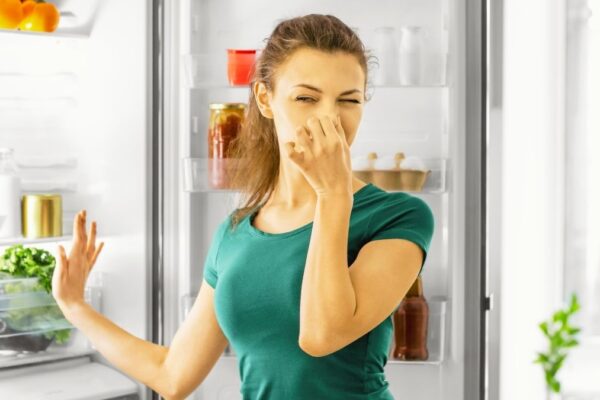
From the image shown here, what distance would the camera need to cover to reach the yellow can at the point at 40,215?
6.42 feet

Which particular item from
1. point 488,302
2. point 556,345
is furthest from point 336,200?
point 488,302

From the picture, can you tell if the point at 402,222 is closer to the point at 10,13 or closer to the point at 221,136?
the point at 221,136

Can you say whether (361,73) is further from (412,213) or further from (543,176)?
(543,176)

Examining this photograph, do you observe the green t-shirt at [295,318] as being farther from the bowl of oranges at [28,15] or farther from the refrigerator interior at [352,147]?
the bowl of oranges at [28,15]

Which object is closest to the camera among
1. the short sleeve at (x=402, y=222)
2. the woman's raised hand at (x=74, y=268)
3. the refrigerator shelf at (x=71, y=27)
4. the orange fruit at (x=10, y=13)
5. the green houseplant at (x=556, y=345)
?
the short sleeve at (x=402, y=222)

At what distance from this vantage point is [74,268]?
1.22 metres

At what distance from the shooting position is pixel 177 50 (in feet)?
6.36

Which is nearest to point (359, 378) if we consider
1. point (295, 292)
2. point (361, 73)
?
point (295, 292)

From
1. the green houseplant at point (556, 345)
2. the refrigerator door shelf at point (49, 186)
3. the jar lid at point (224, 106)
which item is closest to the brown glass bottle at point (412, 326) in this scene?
the green houseplant at point (556, 345)

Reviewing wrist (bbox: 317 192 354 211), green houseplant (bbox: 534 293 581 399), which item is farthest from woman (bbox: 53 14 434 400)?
green houseplant (bbox: 534 293 581 399)

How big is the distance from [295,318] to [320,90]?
29 centimetres

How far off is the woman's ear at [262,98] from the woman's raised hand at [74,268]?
0.33 meters

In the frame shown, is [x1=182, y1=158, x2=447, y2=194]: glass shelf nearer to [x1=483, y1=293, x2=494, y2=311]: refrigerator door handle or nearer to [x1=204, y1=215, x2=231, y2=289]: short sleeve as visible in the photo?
[x1=483, y1=293, x2=494, y2=311]: refrigerator door handle

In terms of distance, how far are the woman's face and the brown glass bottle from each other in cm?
93
